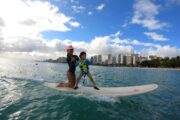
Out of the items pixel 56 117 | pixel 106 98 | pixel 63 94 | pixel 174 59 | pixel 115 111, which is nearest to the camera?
pixel 56 117

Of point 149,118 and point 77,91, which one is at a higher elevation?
point 77,91

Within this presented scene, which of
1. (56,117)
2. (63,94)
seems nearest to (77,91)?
(63,94)

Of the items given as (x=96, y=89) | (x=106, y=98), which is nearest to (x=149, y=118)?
(x=106, y=98)

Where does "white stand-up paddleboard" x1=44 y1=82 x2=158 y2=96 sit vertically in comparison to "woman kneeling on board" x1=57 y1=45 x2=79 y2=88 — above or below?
below

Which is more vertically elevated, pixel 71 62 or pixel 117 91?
pixel 71 62

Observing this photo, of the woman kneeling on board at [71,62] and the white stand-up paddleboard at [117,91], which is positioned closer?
the white stand-up paddleboard at [117,91]

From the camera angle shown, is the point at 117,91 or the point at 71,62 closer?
the point at 117,91

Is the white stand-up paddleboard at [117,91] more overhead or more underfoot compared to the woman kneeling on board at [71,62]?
more underfoot

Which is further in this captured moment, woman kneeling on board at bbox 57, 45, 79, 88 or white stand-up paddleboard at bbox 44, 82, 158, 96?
woman kneeling on board at bbox 57, 45, 79, 88

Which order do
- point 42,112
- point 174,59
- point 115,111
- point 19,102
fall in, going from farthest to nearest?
point 174,59
point 19,102
point 115,111
point 42,112

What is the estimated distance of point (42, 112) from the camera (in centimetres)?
856

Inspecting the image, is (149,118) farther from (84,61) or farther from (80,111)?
(84,61)

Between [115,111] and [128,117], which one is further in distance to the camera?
[115,111]

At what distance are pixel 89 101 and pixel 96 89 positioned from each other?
1.56 metres
